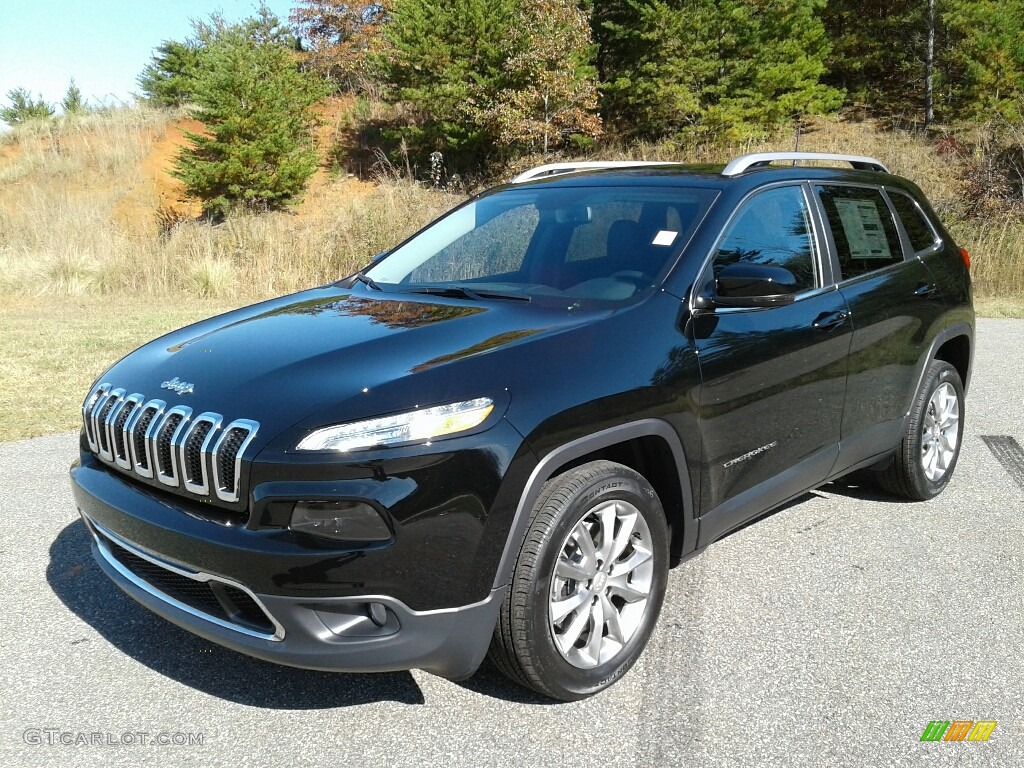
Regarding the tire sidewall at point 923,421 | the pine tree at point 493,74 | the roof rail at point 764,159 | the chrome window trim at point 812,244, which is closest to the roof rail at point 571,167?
the roof rail at point 764,159

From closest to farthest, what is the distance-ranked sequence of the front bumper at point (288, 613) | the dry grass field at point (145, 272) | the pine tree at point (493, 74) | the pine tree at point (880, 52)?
the front bumper at point (288, 613), the dry grass field at point (145, 272), the pine tree at point (493, 74), the pine tree at point (880, 52)

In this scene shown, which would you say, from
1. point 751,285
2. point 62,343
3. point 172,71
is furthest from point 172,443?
point 172,71

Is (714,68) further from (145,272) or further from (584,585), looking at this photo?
(584,585)

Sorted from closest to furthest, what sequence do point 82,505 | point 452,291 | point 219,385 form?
point 219,385 < point 82,505 < point 452,291

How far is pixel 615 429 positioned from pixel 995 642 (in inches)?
69.1

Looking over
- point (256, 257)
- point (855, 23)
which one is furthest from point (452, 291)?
point (855, 23)

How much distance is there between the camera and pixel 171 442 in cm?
259

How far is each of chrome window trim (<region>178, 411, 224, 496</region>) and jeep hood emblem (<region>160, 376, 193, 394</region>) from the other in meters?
0.20

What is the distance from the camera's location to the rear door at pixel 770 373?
3203 millimetres

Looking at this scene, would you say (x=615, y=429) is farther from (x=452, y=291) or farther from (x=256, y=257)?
(x=256, y=257)

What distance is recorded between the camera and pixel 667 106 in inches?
1148

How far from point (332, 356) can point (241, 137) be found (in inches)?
1059

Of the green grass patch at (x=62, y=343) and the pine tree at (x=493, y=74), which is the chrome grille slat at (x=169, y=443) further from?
the pine tree at (x=493, y=74)

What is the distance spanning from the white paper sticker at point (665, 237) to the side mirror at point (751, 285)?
252 mm
